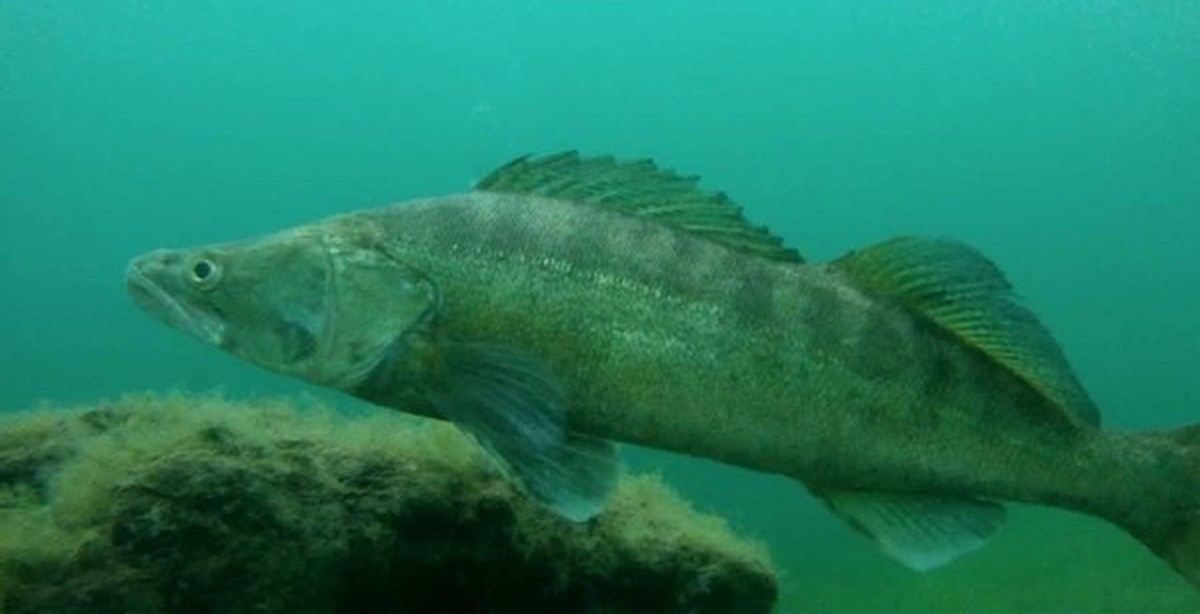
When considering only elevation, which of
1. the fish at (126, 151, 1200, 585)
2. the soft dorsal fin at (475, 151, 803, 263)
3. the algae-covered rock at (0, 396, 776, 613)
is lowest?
the algae-covered rock at (0, 396, 776, 613)

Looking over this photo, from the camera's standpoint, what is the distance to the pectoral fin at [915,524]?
179 inches

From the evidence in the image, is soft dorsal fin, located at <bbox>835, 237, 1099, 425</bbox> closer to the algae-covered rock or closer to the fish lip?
the algae-covered rock

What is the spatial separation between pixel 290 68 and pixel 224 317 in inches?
2045

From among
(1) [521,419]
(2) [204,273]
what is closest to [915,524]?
(1) [521,419]

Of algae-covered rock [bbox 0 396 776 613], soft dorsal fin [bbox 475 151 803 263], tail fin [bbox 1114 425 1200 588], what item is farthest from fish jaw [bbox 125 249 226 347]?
tail fin [bbox 1114 425 1200 588]

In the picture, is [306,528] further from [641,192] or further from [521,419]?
[641,192]

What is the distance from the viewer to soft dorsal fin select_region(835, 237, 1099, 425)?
4.63 m

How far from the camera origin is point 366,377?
164 inches

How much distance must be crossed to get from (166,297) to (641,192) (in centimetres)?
170

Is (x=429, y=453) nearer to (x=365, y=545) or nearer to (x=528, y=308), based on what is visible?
(x=365, y=545)

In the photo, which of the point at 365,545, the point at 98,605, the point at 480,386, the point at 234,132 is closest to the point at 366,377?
the point at 480,386

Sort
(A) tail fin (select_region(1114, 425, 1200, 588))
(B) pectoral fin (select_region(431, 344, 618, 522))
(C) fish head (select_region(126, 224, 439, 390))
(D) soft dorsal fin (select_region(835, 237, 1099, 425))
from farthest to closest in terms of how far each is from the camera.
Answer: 1. (D) soft dorsal fin (select_region(835, 237, 1099, 425))
2. (A) tail fin (select_region(1114, 425, 1200, 588))
3. (C) fish head (select_region(126, 224, 439, 390))
4. (B) pectoral fin (select_region(431, 344, 618, 522))

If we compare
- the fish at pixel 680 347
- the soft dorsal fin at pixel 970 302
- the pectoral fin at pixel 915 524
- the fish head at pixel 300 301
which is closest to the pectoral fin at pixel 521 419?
the fish at pixel 680 347

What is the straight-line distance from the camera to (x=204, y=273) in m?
4.24
